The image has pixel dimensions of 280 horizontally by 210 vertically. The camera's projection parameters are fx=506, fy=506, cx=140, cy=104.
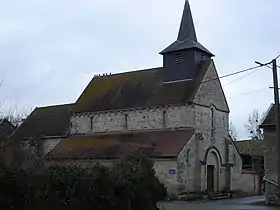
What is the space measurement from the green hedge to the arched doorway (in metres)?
23.7

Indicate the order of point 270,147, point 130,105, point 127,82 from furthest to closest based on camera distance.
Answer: point 127,82, point 130,105, point 270,147

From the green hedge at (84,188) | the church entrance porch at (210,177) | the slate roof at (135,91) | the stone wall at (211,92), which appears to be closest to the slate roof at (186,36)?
the slate roof at (135,91)

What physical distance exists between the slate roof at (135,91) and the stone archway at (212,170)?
19.4 feet

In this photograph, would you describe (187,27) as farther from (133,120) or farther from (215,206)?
(215,206)

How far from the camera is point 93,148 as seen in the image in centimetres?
4622

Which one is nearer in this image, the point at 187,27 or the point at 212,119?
the point at 212,119

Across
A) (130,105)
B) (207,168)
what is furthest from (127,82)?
(207,168)

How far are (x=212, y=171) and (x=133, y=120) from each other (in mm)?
8728

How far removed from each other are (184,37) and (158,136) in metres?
10.4

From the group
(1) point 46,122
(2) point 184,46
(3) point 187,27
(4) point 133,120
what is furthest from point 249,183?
(1) point 46,122

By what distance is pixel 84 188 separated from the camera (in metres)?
18.7

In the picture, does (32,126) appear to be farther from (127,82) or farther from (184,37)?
(184,37)

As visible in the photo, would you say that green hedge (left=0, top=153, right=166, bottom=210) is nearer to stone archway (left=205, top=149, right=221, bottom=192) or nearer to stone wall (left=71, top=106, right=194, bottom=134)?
stone wall (left=71, top=106, right=194, bottom=134)

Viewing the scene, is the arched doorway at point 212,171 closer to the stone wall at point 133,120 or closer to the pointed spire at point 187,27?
the stone wall at point 133,120
